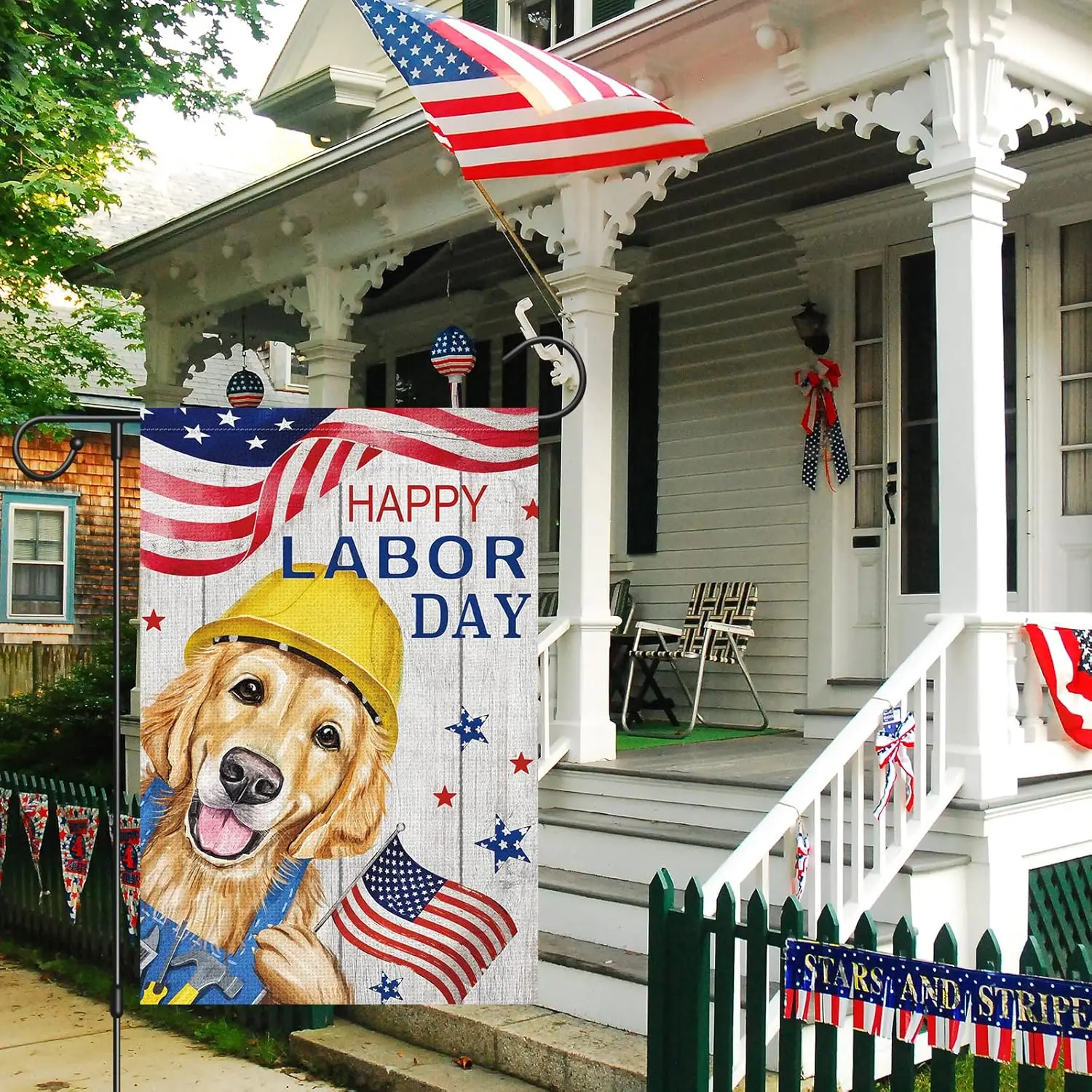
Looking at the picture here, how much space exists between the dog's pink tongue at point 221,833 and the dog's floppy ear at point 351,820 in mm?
137

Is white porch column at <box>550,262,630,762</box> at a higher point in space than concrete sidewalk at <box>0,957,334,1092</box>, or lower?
higher

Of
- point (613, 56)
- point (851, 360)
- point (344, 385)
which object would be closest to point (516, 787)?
point (613, 56)

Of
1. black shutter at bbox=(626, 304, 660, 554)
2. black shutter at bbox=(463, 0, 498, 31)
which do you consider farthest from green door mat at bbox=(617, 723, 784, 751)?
black shutter at bbox=(463, 0, 498, 31)

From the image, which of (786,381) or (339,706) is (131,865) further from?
Result: (786,381)

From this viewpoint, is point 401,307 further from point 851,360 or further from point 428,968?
point 428,968

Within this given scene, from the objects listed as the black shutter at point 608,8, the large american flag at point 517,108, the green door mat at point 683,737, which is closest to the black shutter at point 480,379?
the black shutter at point 608,8

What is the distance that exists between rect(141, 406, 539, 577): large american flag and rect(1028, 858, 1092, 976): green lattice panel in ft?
10.6

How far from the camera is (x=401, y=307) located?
471 inches

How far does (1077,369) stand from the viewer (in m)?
7.22

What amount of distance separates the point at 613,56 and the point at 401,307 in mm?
5463

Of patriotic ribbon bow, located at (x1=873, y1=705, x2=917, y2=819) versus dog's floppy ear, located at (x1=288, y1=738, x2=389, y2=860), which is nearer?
dog's floppy ear, located at (x1=288, y1=738, x2=389, y2=860)

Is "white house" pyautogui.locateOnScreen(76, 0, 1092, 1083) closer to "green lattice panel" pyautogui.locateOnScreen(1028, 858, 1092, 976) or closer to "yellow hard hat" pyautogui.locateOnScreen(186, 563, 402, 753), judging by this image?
"green lattice panel" pyautogui.locateOnScreen(1028, 858, 1092, 976)

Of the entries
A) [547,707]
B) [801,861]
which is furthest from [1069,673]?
[547,707]

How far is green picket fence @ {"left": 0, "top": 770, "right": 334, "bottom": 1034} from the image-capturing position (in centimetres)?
689
